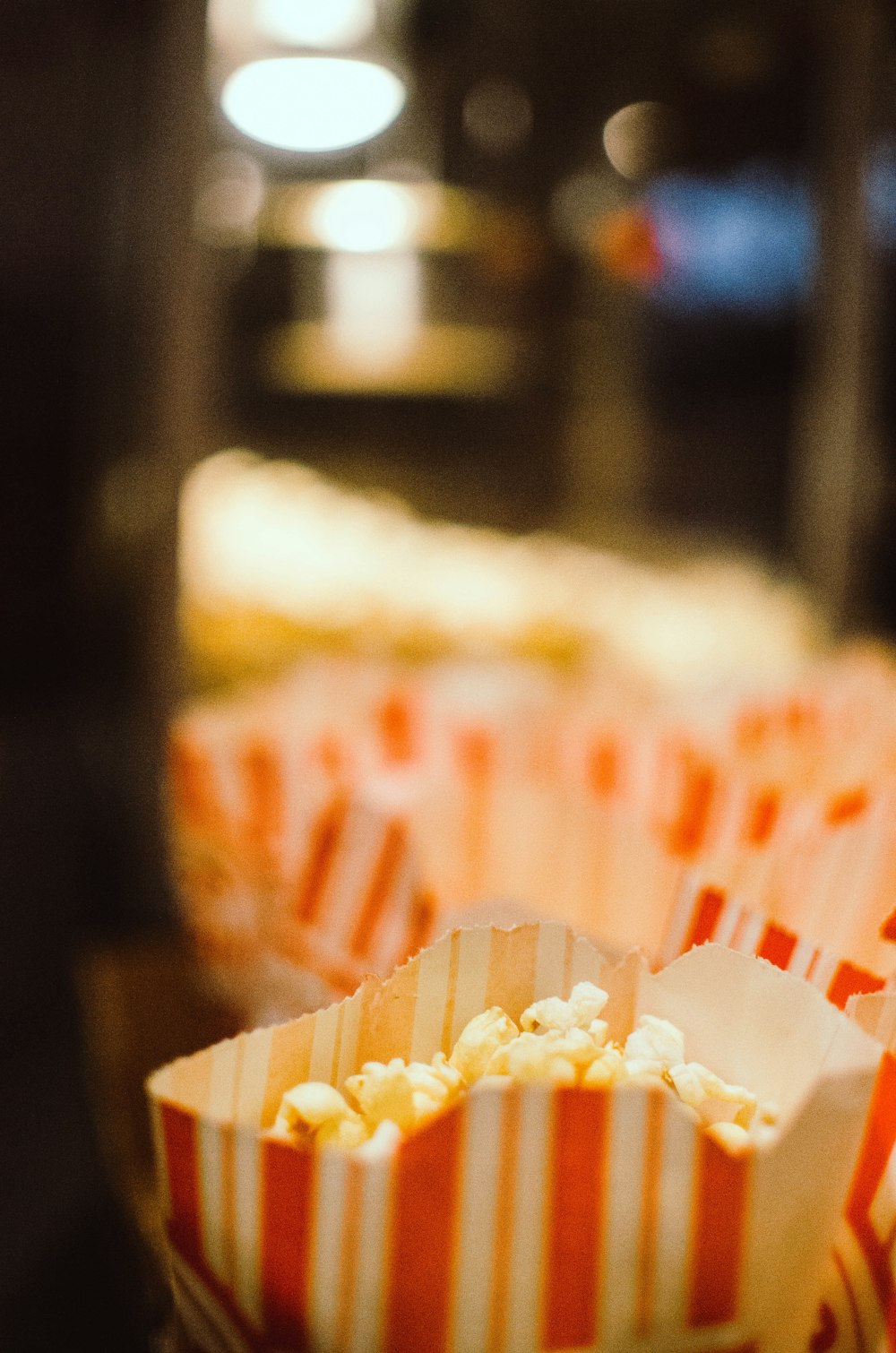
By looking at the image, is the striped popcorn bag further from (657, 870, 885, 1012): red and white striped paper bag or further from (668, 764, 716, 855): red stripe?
(668, 764, 716, 855): red stripe

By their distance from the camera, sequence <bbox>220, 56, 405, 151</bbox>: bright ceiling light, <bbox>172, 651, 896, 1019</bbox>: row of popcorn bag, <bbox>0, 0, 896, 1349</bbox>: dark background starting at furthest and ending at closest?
<bbox>0, 0, 896, 1349</bbox>: dark background → <bbox>220, 56, 405, 151</bbox>: bright ceiling light → <bbox>172, 651, 896, 1019</bbox>: row of popcorn bag

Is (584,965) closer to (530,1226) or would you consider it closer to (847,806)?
(530,1226)

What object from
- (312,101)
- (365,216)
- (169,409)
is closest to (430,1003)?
(312,101)

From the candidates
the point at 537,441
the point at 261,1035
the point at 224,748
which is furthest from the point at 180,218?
the point at 261,1035

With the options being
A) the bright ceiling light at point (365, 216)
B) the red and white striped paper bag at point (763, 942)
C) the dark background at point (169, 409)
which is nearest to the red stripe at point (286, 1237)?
the red and white striped paper bag at point (763, 942)

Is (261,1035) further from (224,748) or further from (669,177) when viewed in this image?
(669,177)

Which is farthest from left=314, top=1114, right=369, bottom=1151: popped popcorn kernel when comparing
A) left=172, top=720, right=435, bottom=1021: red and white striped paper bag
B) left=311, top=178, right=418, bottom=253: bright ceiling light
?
left=311, top=178, right=418, bottom=253: bright ceiling light
